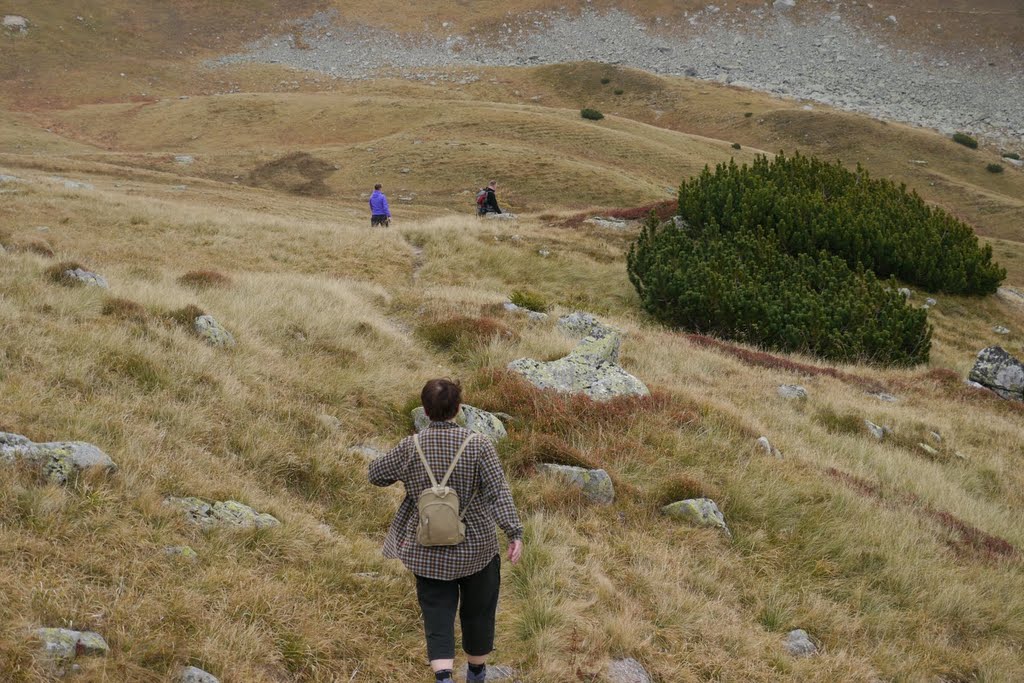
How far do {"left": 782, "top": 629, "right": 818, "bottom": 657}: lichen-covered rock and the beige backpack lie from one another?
3.11 metres

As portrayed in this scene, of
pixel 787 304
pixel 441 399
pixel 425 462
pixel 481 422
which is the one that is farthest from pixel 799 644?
pixel 787 304

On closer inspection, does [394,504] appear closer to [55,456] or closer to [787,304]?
[55,456]

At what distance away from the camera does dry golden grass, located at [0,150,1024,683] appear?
15.2ft

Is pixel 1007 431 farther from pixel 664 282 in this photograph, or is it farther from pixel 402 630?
pixel 402 630

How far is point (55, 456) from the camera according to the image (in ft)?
17.7

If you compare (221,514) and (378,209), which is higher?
(221,514)

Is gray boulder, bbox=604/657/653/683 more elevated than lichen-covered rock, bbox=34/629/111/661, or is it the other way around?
lichen-covered rock, bbox=34/629/111/661

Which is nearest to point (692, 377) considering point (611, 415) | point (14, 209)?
point (611, 415)

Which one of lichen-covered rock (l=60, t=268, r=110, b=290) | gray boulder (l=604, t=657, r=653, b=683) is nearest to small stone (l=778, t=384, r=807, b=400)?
gray boulder (l=604, t=657, r=653, b=683)

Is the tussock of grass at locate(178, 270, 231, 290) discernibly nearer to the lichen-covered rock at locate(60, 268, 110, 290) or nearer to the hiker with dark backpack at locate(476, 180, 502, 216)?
the lichen-covered rock at locate(60, 268, 110, 290)

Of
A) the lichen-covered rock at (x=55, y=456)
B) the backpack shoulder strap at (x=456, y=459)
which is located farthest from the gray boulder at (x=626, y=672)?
the lichen-covered rock at (x=55, y=456)

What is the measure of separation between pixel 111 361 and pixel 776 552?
7.00m

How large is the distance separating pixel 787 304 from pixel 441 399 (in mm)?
15799

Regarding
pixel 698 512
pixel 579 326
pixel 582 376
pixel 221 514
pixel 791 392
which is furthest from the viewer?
pixel 579 326
